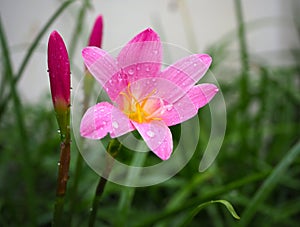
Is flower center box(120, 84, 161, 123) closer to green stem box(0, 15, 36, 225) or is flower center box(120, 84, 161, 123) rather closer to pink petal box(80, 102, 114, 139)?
pink petal box(80, 102, 114, 139)

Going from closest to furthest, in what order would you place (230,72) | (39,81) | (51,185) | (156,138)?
(156,138) → (51,185) → (230,72) → (39,81)

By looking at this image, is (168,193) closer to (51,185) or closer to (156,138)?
(51,185)

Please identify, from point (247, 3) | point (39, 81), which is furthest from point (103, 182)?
point (247, 3)

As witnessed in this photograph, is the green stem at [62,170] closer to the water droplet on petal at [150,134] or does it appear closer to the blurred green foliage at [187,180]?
the water droplet on petal at [150,134]

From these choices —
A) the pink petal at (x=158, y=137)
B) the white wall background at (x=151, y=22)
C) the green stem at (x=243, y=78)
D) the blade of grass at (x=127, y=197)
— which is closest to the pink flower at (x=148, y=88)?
the pink petal at (x=158, y=137)

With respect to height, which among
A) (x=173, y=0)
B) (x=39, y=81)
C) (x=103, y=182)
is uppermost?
(x=103, y=182)

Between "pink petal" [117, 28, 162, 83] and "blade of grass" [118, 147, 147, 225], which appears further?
"blade of grass" [118, 147, 147, 225]

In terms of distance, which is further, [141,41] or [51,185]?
[51,185]

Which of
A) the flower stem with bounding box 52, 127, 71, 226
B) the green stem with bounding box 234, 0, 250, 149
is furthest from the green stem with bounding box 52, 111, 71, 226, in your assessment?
the green stem with bounding box 234, 0, 250, 149
